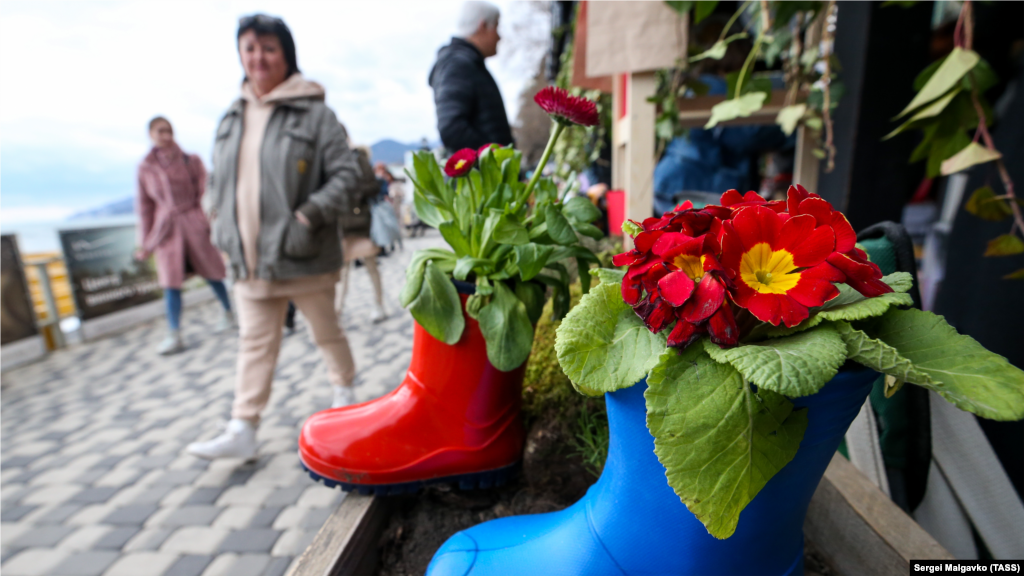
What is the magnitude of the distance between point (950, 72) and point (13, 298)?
6178 millimetres

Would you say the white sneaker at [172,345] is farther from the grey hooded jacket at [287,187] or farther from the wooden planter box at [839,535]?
the wooden planter box at [839,535]

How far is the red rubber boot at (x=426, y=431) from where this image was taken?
36.2 inches

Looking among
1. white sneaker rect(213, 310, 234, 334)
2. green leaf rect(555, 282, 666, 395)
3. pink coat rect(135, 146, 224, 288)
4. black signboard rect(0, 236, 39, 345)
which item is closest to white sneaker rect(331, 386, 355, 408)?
green leaf rect(555, 282, 666, 395)

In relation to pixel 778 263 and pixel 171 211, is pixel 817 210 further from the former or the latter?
pixel 171 211

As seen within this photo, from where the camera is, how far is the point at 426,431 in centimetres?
94

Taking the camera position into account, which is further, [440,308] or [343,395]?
[343,395]

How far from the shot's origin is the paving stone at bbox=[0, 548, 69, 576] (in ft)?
5.58

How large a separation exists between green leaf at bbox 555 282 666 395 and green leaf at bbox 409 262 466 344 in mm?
370

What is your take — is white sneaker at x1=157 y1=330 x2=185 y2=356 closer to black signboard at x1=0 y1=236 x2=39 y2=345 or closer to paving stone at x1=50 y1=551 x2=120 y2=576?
black signboard at x1=0 y1=236 x2=39 y2=345

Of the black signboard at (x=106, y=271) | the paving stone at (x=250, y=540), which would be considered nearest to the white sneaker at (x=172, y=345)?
the black signboard at (x=106, y=271)

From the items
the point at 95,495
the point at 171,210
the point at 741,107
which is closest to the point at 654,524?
the point at 741,107

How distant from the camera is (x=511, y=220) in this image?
0.84m

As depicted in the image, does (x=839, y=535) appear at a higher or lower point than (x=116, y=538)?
higher

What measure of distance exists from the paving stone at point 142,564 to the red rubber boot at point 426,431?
1.21 m
